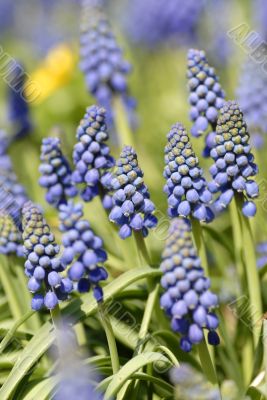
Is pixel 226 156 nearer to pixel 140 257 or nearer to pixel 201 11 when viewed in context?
pixel 140 257

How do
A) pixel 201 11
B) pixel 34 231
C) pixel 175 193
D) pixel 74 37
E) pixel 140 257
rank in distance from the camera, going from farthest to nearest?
pixel 74 37
pixel 201 11
pixel 140 257
pixel 175 193
pixel 34 231

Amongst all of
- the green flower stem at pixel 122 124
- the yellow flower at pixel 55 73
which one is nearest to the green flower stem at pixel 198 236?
the green flower stem at pixel 122 124

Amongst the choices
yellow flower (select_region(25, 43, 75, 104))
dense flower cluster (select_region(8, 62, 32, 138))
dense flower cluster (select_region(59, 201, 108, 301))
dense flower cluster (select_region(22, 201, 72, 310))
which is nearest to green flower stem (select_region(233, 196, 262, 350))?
dense flower cluster (select_region(59, 201, 108, 301))

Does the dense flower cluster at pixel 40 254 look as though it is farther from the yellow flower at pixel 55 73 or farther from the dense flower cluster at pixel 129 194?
the yellow flower at pixel 55 73

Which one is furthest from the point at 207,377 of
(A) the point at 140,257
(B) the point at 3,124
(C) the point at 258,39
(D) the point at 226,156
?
(B) the point at 3,124

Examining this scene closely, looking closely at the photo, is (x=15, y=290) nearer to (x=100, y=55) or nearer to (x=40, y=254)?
(x=40, y=254)

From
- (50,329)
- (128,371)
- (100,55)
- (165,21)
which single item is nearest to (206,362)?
(128,371)
